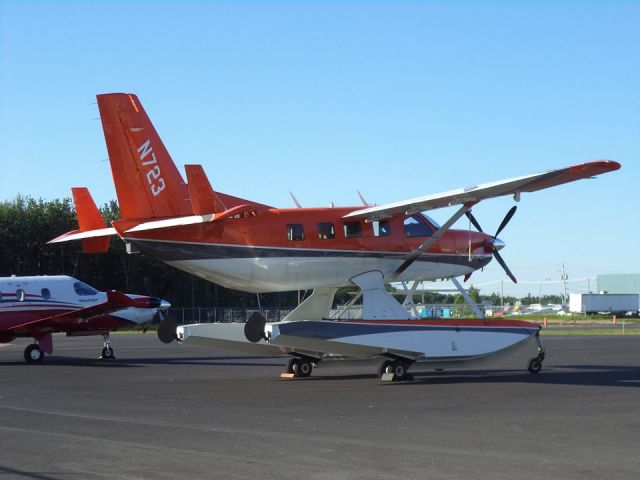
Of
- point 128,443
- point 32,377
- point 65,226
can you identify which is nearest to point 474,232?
point 32,377

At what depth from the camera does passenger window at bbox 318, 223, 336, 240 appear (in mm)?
21203

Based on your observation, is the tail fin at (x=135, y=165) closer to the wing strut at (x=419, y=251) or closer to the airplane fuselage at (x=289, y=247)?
the airplane fuselage at (x=289, y=247)

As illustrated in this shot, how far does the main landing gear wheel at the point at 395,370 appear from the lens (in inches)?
789

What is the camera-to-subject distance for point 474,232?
23.7 m

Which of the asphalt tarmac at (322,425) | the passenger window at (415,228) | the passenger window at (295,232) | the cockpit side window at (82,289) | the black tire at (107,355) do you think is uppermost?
the passenger window at (415,228)

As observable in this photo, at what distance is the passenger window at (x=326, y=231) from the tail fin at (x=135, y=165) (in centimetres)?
295

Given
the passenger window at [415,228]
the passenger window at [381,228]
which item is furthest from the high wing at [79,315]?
the passenger window at [415,228]

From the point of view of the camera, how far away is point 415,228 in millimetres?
22328

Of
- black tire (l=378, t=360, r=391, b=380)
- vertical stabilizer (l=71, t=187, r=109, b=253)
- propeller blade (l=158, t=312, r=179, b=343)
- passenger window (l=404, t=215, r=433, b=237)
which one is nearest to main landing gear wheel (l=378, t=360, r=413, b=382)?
black tire (l=378, t=360, r=391, b=380)

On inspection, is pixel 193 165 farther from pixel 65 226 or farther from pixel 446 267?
pixel 65 226

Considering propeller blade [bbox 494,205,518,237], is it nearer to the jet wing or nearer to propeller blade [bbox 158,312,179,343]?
the jet wing

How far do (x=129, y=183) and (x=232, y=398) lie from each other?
6.05 meters

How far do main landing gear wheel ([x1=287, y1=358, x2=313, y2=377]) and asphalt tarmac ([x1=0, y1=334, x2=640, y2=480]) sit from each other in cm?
38

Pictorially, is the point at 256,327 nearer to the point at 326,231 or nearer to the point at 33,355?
the point at 326,231
